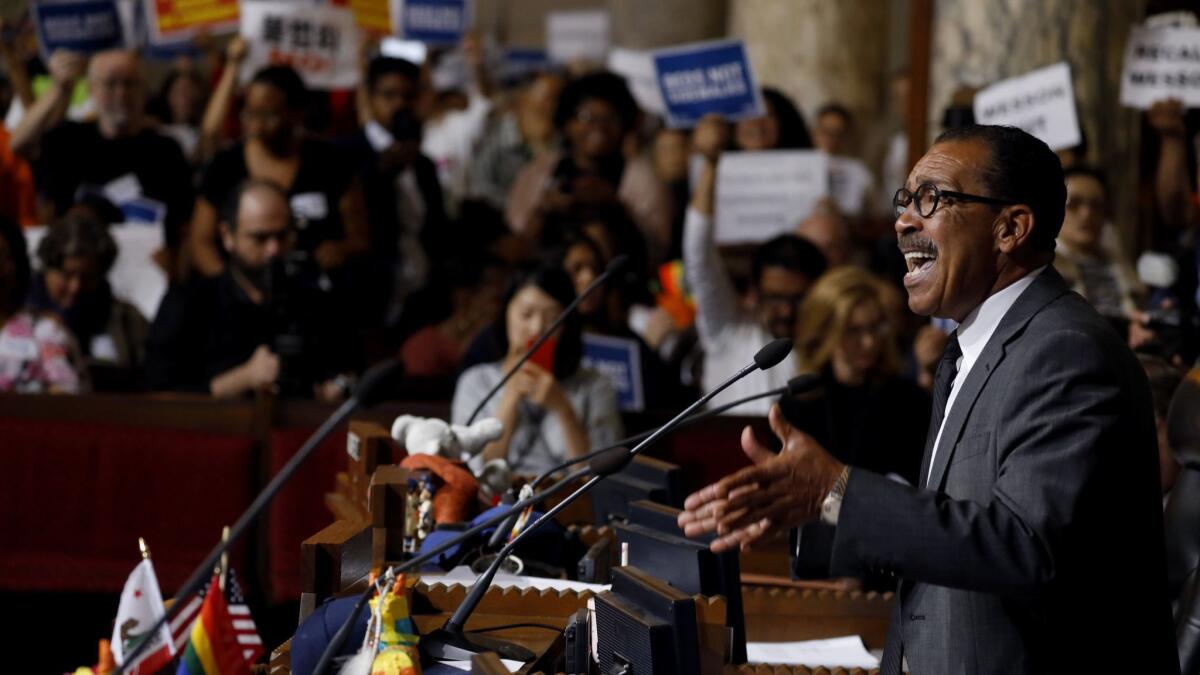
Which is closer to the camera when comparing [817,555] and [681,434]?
[817,555]

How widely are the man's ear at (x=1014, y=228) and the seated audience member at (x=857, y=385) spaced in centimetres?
278

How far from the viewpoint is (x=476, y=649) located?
9.37 feet

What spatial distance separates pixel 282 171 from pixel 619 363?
1.82 m

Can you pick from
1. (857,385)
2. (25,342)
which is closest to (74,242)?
(25,342)

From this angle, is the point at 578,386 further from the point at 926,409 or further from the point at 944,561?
the point at 944,561

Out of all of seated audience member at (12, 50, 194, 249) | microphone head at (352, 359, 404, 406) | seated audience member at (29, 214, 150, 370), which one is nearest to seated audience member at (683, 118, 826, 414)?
seated audience member at (29, 214, 150, 370)

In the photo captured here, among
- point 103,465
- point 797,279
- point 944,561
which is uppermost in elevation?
point 944,561

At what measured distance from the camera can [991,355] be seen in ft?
8.55

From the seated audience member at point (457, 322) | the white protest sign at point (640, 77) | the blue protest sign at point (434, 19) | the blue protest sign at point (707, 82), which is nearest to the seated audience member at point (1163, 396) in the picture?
the seated audience member at point (457, 322)

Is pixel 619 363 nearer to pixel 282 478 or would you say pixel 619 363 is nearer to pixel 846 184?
pixel 846 184

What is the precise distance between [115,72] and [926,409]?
4076 mm

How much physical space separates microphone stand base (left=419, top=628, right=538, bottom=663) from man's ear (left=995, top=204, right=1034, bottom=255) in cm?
106

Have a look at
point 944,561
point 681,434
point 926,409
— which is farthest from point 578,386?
point 944,561

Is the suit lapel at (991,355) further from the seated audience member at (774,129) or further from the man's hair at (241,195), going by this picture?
the seated audience member at (774,129)
